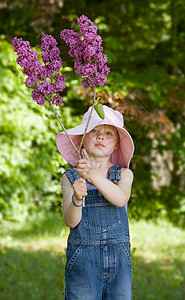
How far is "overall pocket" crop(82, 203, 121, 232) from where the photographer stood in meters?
1.72

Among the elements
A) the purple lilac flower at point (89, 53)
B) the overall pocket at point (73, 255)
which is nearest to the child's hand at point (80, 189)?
the overall pocket at point (73, 255)

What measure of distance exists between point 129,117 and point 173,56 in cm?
463

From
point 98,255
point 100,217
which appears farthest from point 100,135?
point 98,255

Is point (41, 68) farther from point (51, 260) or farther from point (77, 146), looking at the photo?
point (51, 260)

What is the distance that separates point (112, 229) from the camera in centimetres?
174

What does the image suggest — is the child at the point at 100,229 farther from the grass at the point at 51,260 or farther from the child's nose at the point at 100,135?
the grass at the point at 51,260

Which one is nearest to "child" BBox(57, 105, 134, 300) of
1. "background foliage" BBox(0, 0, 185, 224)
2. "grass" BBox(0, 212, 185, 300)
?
"grass" BBox(0, 212, 185, 300)

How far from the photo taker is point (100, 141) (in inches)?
69.1

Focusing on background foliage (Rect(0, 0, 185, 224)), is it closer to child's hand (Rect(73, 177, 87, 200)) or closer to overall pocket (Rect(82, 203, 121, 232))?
overall pocket (Rect(82, 203, 121, 232))

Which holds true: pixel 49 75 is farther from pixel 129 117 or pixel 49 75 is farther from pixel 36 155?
pixel 36 155

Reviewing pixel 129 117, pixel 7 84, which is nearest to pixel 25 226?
Answer: pixel 7 84

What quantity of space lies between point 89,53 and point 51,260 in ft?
11.1

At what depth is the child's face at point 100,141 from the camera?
1.76 meters

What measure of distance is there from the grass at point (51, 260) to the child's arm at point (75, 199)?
757mm
